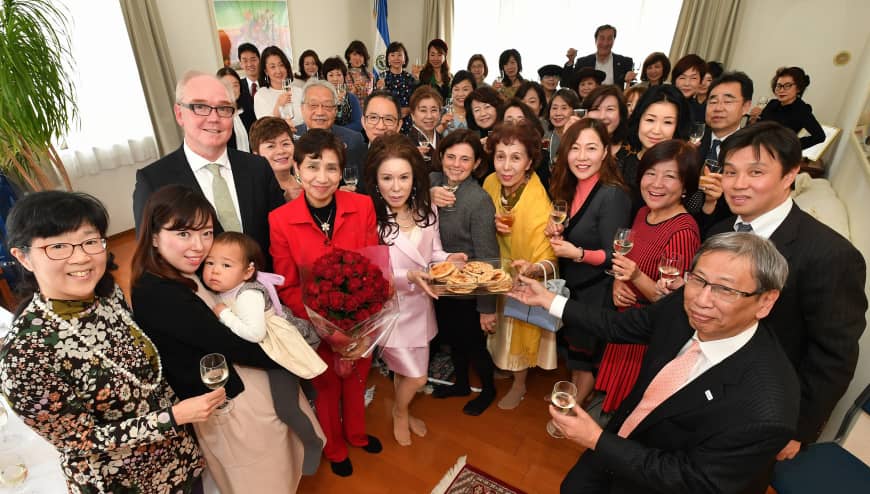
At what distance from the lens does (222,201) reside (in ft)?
7.86

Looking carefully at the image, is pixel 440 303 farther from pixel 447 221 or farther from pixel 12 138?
pixel 12 138

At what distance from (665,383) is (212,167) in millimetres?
2421

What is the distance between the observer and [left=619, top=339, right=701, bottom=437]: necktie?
163 centimetres

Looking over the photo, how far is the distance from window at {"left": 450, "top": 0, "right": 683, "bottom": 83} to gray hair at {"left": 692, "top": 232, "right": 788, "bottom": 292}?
26.4 ft

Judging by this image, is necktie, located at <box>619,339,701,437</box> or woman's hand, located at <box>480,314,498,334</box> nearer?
necktie, located at <box>619,339,701,437</box>

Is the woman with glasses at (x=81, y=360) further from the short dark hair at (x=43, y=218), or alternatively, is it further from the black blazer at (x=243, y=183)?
the black blazer at (x=243, y=183)

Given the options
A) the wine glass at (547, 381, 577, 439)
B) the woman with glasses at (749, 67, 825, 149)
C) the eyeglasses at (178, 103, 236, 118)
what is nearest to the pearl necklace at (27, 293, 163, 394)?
the eyeglasses at (178, 103, 236, 118)

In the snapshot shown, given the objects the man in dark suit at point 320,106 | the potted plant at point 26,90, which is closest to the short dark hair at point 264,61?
the potted plant at point 26,90

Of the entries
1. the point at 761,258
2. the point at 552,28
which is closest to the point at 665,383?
the point at 761,258

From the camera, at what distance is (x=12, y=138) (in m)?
3.84

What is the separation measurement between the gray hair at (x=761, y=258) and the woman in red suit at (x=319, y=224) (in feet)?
5.78

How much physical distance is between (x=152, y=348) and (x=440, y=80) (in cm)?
Answer: 632

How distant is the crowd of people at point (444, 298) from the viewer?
1.42 meters

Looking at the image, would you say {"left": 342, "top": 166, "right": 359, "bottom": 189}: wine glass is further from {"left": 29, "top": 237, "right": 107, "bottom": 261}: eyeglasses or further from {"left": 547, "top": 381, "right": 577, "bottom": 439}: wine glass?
{"left": 547, "top": 381, "right": 577, "bottom": 439}: wine glass
